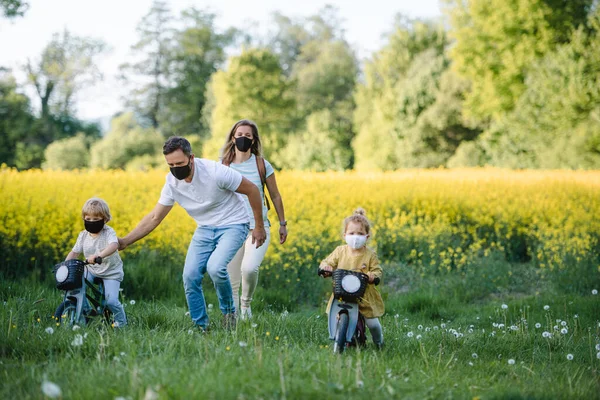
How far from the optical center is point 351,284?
13.8 feet

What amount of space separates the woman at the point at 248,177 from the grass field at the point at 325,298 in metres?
0.43

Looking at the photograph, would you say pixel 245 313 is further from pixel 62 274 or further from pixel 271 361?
pixel 271 361

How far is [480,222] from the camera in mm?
11289

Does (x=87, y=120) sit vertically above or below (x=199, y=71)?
below

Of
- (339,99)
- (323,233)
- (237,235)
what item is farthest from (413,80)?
(237,235)

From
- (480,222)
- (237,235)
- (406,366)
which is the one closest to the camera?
(406,366)

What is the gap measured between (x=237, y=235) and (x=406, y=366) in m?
1.80

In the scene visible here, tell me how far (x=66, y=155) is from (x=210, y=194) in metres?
38.5

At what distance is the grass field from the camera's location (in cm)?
316

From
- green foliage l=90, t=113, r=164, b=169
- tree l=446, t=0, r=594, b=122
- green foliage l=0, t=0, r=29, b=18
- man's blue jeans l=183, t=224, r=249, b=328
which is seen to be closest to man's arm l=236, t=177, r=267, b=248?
man's blue jeans l=183, t=224, r=249, b=328

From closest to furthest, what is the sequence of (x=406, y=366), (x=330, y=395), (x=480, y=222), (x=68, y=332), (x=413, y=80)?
(x=330, y=395)
(x=406, y=366)
(x=68, y=332)
(x=480, y=222)
(x=413, y=80)

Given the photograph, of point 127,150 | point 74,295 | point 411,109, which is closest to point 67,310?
point 74,295

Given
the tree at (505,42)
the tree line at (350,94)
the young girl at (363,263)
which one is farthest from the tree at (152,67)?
the young girl at (363,263)

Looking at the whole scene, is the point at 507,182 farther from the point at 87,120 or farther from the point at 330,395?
the point at 87,120
